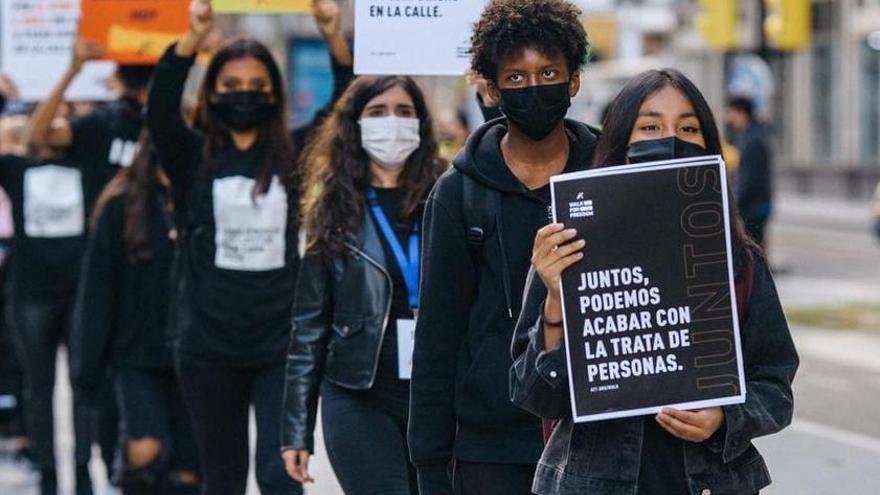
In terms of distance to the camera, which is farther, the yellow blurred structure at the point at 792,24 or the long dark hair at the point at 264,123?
the yellow blurred structure at the point at 792,24

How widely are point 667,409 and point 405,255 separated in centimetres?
200

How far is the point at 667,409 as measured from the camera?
12.2ft

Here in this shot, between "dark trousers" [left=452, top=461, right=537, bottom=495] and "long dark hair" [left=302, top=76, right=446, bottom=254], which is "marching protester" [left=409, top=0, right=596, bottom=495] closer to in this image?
"dark trousers" [left=452, top=461, right=537, bottom=495]

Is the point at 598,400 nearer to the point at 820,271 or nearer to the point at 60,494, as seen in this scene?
the point at 60,494

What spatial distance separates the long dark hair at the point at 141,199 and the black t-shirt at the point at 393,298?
183 cm

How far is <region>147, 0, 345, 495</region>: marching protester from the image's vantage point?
21.0 ft

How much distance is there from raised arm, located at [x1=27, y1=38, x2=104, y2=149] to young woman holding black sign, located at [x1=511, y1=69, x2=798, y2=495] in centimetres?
421

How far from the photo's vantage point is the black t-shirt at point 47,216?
8977mm

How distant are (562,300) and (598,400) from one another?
Answer: 215 millimetres

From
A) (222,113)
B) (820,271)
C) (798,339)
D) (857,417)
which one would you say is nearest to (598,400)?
(222,113)

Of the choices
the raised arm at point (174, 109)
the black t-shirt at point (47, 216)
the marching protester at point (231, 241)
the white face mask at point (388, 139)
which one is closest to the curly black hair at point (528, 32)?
the white face mask at point (388, 139)

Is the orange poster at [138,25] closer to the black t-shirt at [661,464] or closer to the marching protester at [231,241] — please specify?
the marching protester at [231,241]

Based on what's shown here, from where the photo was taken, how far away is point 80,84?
31.1 feet

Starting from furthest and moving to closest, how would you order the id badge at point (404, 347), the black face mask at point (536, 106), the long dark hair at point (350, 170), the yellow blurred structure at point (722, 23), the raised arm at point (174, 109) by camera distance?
the yellow blurred structure at point (722, 23)
the raised arm at point (174, 109)
the long dark hair at point (350, 170)
the id badge at point (404, 347)
the black face mask at point (536, 106)
